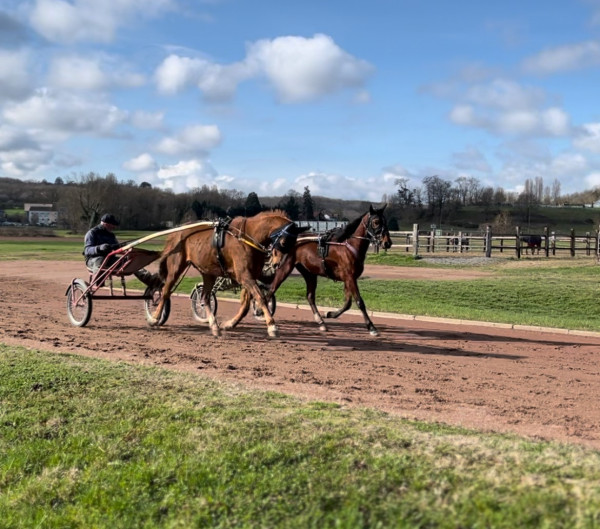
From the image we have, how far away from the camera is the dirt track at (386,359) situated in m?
6.48

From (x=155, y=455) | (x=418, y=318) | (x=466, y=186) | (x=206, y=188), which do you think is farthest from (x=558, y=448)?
(x=466, y=186)

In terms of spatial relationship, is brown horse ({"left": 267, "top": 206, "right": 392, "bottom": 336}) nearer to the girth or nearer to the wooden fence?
the girth

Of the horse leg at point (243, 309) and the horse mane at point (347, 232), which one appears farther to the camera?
the horse mane at point (347, 232)

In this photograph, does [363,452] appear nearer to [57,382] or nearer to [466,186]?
[57,382]

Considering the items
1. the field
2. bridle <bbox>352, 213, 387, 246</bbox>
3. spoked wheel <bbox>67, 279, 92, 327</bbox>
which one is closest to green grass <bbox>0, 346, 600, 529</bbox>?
the field

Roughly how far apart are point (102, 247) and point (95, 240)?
1.75 ft

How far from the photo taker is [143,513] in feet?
14.4

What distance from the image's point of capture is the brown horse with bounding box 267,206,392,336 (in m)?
12.0

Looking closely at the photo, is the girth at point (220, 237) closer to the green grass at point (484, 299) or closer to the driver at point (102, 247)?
the driver at point (102, 247)

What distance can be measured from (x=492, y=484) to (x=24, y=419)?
4211 mm

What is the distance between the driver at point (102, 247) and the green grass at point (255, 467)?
5.34 metres

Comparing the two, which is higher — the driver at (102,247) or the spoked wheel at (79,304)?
the driver at (102,247)

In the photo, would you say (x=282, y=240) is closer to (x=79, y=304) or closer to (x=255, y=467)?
(x=79, y=304)

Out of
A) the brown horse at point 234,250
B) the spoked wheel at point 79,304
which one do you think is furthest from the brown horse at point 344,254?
the spoked wheel at point 79,304
